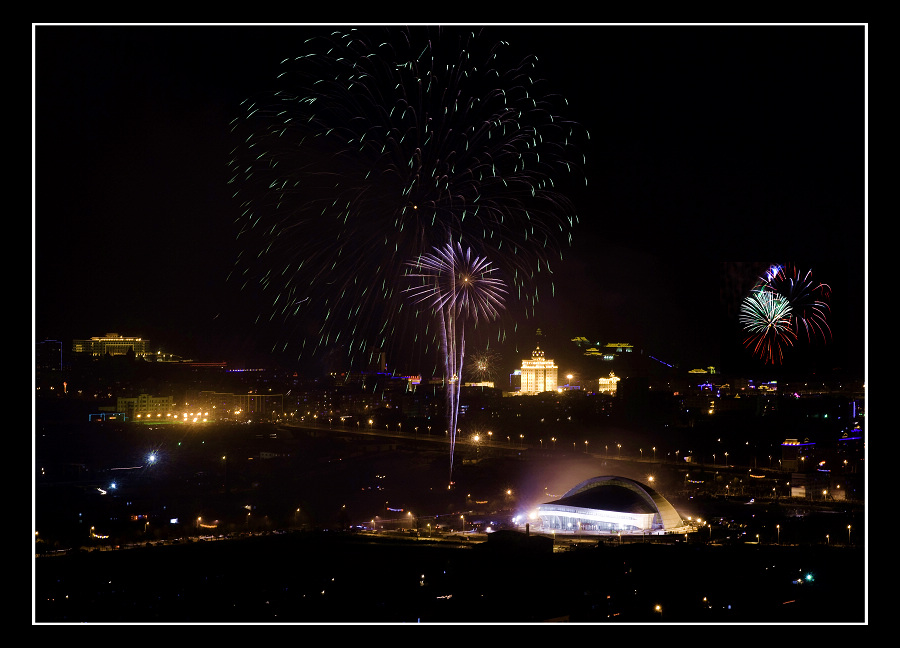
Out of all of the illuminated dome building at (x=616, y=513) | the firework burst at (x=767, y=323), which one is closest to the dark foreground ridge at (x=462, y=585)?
the firework burst at (x=767, y=323)

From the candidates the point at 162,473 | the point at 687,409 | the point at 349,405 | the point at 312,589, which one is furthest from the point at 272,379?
the point at 312,589

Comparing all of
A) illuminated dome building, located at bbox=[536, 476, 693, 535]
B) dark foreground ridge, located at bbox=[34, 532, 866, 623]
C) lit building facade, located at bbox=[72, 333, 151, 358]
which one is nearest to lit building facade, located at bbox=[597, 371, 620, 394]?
illuminated dome building, located at bbox=[536, 476, 693, 535]

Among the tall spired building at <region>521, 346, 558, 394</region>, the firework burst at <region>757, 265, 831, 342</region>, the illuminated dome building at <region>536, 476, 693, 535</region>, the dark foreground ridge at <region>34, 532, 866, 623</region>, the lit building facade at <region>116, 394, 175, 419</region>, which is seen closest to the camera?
the firework burst at <region>757, 265, 831, 342</region>

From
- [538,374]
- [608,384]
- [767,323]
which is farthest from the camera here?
[538,374]

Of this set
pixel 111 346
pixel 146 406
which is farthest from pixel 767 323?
pixel 146 406

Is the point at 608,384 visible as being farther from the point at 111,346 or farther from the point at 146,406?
the point at 111,346

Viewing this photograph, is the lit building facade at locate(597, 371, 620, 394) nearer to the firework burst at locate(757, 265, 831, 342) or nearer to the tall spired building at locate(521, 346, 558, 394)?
the tall spired building at locate(521, 346, 558, 394)
